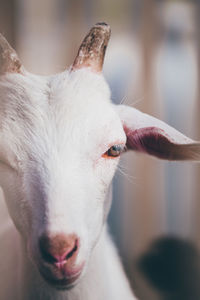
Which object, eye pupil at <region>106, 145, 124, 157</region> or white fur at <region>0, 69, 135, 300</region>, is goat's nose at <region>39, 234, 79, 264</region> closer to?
white fur at <region>0, 69, 135, 300</region>

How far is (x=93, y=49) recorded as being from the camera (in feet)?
2.71

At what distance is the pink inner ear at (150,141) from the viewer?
85 centimetres

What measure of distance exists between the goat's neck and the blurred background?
0.54 ft

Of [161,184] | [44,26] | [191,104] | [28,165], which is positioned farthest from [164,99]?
[28,165]

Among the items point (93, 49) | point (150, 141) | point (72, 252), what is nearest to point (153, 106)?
point (150, 141)

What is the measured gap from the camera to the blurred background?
3.58ft

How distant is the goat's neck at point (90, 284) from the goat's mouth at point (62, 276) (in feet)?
0.57

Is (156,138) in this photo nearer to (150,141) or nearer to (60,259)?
(150,141)

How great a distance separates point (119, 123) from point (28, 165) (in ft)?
0.79

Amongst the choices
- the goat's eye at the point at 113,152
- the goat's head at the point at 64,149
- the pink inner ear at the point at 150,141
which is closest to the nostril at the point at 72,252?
the goat's head at the point at 64,149

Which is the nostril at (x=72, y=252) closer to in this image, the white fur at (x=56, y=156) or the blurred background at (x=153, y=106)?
the white fur at (x=56, y=156)

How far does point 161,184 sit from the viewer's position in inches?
45.7

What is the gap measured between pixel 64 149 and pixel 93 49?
26 cm

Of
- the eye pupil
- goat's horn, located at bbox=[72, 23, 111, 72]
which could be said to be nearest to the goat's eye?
the eye pupil
